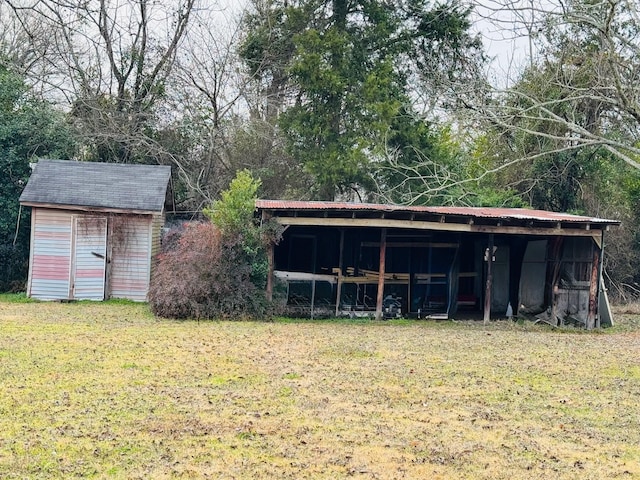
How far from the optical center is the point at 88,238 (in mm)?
16375

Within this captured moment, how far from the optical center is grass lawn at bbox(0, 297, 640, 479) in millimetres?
5156

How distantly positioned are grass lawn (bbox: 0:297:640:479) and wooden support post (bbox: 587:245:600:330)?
293 cm

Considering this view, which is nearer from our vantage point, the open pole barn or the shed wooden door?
the open pole barn

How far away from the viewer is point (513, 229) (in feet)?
47.9

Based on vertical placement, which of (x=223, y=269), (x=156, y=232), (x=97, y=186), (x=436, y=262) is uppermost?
(x=97, y=186)

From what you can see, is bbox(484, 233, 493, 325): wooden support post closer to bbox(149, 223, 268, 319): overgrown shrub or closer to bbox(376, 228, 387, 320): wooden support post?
bbox(376, 228, 387, 320): wooden support post

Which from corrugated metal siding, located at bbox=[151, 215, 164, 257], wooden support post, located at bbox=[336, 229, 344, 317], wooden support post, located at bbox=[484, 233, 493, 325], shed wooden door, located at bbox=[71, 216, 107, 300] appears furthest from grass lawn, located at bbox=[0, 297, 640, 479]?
corrugated metal siding, located at bbox=[151, 215, 164, 257]

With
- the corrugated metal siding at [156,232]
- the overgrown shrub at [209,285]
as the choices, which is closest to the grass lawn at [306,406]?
the overgrown shrub at [209,285]

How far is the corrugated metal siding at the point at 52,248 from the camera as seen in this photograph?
642 inches

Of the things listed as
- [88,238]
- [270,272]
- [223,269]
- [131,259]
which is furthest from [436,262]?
[88,238]

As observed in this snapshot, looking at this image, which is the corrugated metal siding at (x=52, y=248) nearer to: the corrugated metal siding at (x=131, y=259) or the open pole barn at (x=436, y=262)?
the corrugated metal siding at (x=131, y=259)

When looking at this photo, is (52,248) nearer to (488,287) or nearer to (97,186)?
(97,186)

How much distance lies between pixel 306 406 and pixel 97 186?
38.3 feet

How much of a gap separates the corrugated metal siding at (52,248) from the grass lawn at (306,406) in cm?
484
